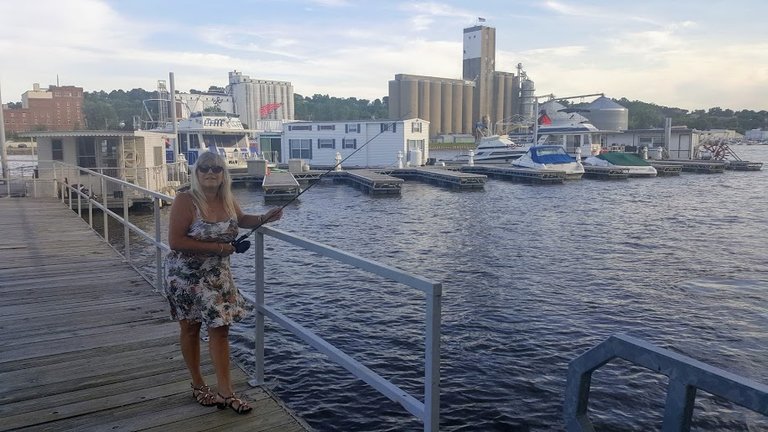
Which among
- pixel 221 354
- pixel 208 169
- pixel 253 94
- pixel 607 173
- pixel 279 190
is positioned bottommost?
pixel 279 190

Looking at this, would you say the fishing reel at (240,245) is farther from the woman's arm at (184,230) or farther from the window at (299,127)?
the window at (299,127)

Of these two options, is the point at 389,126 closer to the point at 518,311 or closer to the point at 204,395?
the point at 518,311

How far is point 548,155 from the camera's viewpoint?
4538cm

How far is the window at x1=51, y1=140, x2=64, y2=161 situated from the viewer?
84.1 ft

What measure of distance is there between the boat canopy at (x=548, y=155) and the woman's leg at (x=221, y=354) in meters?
43.0

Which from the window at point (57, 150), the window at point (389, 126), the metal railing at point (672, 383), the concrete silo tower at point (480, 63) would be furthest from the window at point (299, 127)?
the concrete silo tower at point (480, 63)

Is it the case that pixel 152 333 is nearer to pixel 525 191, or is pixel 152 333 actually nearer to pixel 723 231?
pixel 723 231

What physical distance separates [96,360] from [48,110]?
145 m

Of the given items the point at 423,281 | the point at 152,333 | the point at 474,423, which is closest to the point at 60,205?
the point at 152,333

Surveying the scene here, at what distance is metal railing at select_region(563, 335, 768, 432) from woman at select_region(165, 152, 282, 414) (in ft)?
8.19

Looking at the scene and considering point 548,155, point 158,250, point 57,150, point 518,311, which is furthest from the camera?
point 548,155

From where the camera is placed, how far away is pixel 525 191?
1442 inches

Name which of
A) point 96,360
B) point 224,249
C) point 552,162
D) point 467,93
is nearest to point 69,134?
point 96,360

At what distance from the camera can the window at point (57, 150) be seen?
25636mm
